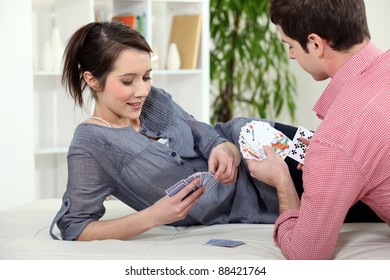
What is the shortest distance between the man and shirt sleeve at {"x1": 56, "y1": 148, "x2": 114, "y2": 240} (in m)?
0.52

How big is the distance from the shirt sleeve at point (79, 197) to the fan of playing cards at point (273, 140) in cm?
42

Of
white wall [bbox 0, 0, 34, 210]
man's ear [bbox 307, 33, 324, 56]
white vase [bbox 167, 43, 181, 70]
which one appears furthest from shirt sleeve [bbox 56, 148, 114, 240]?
white vase [bbox 167, 43, 181, 70]

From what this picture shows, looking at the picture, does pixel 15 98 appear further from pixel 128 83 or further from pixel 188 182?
pixel 188 182

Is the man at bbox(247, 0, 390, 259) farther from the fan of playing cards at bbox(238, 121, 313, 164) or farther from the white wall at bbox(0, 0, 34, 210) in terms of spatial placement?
the white wall at bbox(0, 0, 34, 210)

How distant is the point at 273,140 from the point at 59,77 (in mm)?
2008

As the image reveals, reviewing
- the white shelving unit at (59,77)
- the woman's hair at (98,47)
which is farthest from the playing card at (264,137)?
the white shelving unit at (59,77)

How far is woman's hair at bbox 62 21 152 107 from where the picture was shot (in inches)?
77.8

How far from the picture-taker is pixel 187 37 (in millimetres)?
4160

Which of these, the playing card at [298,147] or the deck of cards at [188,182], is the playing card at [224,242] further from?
the playing card at [298,147]

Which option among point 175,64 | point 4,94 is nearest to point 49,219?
point 4,94

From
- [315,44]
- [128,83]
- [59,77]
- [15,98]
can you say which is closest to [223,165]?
[128,83]
